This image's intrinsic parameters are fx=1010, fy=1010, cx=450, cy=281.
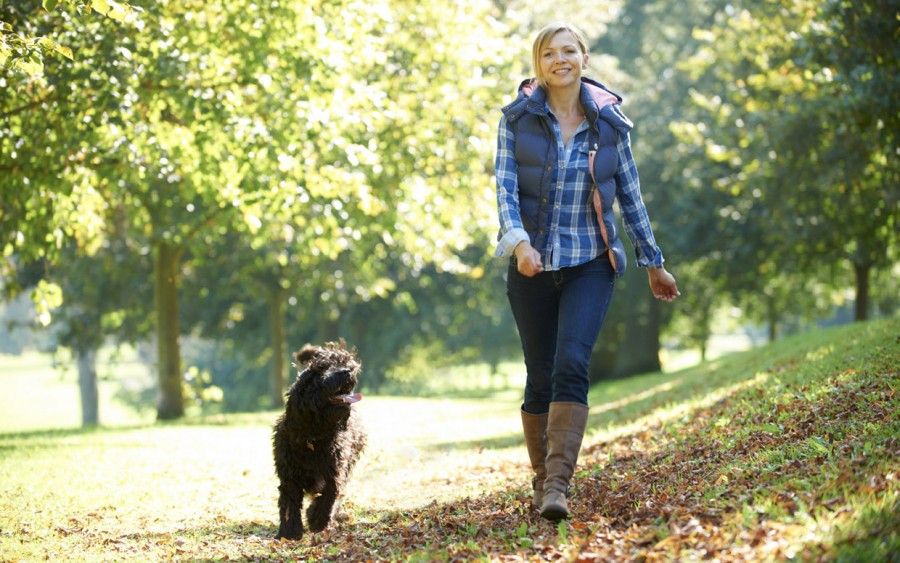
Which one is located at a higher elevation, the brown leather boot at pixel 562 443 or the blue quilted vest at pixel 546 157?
the blue quilted vest at pixel 546 157

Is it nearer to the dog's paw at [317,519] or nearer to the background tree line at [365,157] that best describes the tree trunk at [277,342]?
the background tree line at [365,157]

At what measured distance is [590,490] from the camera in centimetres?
648

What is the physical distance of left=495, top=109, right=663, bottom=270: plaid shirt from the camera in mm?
5477

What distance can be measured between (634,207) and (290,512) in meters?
2.90

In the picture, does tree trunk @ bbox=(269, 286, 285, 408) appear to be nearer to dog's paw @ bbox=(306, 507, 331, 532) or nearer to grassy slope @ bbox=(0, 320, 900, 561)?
grassy slope @ bbox=(0, 320, 900, 561)

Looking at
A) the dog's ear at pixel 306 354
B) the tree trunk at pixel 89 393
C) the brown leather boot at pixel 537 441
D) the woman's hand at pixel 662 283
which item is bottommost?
the tree trunk at pixel 89 393

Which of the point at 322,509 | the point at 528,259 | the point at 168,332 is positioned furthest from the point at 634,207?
the point at 168,332

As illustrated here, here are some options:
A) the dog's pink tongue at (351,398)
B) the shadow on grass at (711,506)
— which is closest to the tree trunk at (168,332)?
the shadow on grass at (711,506)

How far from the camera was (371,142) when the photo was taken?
13672 mm

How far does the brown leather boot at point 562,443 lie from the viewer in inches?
211

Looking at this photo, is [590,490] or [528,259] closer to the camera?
[528,259]

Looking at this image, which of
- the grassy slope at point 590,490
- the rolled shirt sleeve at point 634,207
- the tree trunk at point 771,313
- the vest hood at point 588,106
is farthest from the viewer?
the tree trunk at point 771,313

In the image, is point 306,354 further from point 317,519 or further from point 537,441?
point 537,441

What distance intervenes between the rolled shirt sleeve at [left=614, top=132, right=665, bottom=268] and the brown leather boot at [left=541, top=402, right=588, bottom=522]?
975mm
